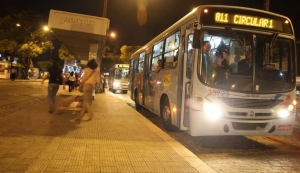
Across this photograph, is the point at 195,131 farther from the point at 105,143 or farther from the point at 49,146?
the point at 49,146

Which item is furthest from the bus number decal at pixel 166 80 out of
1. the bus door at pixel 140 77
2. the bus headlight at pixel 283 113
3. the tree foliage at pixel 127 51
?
the tree foliage at pixel 127 51

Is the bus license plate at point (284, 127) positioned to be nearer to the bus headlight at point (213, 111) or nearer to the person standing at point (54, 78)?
the bus headlight at point (213, 111)

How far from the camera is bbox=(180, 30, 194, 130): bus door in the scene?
7.34m

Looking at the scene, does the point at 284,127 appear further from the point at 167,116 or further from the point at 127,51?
the point at 127,51

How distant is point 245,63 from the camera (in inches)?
283

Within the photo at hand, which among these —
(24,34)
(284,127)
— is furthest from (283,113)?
(24,34)

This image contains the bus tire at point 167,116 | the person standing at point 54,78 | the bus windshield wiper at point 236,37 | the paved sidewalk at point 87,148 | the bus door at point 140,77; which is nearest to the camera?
the paved sidewalk at point 87,148

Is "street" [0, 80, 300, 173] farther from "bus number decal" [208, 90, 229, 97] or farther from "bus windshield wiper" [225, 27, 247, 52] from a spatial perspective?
"bus windshield wiper" [225, 27, 247, 52]

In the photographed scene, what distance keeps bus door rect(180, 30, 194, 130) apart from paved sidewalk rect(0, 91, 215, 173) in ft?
2.14

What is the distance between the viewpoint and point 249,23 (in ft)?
23.9

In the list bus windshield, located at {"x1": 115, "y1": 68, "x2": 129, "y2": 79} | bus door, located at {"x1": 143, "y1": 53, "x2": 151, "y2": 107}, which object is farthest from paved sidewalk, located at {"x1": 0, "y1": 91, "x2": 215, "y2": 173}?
bus windshield, located at {"x1": 115, "y1": 68, "x2": 129, "y2": 79}

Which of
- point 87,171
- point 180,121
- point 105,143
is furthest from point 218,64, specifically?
point 87,171

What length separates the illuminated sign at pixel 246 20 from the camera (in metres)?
7.18

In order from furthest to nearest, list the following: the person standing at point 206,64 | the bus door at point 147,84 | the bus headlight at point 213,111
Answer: the bus door at point 147,84 < the person standing at point 206,64 < the bus headlight at point 213,111
